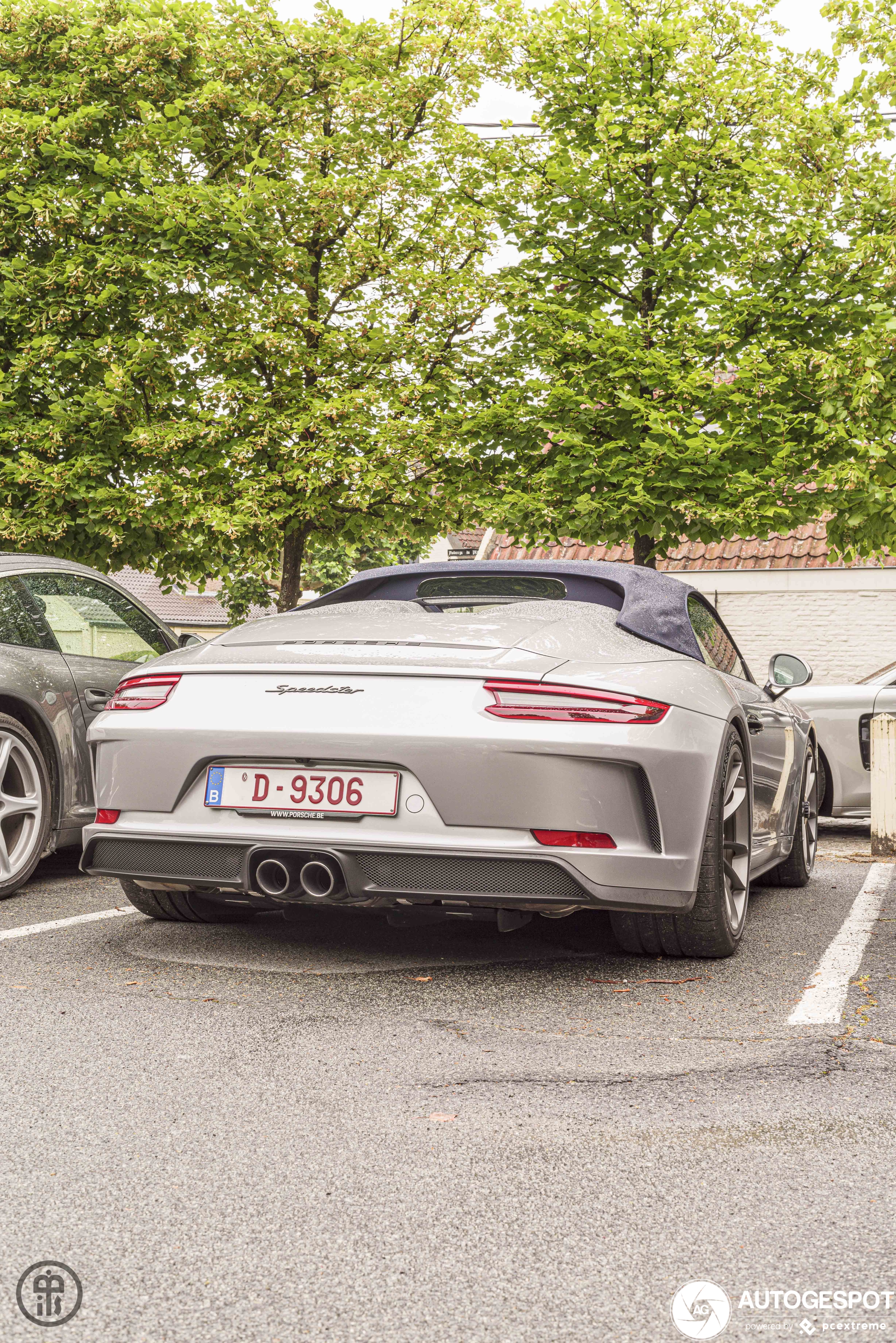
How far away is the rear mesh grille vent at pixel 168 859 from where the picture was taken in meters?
3.82

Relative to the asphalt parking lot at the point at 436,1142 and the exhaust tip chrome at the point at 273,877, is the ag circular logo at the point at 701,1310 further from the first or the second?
the exhaust tip chrome at the point at 273,877

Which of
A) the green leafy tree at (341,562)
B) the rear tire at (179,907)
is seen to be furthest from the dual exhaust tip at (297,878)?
the green leafy tree at (341,562)

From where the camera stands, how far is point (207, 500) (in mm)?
12305

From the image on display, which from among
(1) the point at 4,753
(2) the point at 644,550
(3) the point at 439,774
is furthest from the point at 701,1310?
(2) the point at 644,550

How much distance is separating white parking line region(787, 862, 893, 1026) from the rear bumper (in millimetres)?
458

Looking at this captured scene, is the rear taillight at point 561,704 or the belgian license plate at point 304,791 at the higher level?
the rear taillight at point 561,704

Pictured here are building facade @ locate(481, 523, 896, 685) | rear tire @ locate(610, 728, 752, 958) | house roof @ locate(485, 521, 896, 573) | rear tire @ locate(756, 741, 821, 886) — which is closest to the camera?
rear tire @ locate(610, 728, 752, 958)

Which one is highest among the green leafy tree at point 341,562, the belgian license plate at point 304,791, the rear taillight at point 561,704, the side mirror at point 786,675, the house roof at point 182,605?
the rear taillight at point 561,704

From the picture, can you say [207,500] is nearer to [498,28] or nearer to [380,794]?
[498,28]

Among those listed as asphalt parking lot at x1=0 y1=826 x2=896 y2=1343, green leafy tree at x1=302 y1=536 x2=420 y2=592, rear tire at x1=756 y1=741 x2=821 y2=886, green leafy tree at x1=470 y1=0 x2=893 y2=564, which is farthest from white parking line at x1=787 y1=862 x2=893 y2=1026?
green leafy tree at x1=302 y1=536 x2=420 y2=592

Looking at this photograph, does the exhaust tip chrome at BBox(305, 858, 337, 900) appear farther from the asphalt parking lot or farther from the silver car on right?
the silver car on right

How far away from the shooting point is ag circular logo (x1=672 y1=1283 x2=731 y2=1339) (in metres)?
1.90

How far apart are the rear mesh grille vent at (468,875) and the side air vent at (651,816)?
0.95ft

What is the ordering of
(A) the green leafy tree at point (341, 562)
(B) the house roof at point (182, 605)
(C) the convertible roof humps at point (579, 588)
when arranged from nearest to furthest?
(C) the convertible roof humps at point (579, 588) < (B) the house roof at point (182, 605) < (A) the green leafy tree at point (341, 562)
